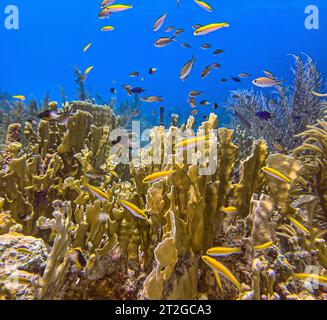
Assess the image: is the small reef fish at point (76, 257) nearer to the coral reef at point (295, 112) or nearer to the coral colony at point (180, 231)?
the coral colony at point (180, 231)

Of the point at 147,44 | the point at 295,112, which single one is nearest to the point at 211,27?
the point at 295,112

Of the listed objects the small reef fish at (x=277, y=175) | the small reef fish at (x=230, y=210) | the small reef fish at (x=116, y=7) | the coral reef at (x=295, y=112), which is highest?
the small reef fish at (x=116, y=7)

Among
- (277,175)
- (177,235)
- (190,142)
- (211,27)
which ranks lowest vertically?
(177,235)

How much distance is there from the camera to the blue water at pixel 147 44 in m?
73.8

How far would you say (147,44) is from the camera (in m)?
112

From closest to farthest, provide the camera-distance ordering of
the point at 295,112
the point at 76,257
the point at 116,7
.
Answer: the point at 76,257
the point at 116,7
the point at 295,112

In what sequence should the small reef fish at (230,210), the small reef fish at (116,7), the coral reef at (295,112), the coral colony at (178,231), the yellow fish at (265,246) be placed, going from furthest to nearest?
the coral reef at (295,112)
the small reef fish at (116,7)
the small reef fish at (230,210)
the yellow fish at (265,246)
the coral colony at (178,231)

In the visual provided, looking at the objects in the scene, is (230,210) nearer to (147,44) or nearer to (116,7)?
(116,7)

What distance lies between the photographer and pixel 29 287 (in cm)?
187

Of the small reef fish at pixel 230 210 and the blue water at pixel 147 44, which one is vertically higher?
the blue water at pixel 147 44

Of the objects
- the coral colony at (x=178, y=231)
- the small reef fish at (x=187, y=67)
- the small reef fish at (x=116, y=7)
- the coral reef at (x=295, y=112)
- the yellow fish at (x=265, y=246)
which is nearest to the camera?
the coral colony at (x=178, y=231)

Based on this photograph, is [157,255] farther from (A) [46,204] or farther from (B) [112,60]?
(B) [112,60]

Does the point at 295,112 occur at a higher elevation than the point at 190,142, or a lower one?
higher

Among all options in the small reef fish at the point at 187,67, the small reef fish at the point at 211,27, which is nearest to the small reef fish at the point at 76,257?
the small reef fish at the point at 187,67
